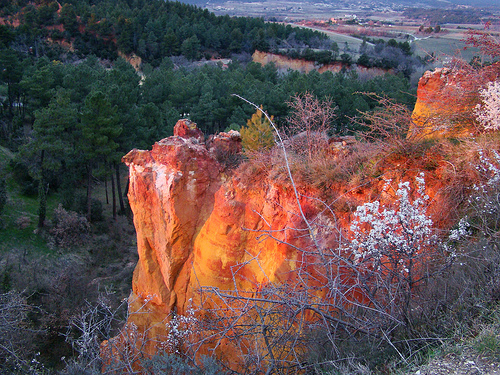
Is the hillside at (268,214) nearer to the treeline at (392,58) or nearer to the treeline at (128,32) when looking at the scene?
the treeline at (392,58)

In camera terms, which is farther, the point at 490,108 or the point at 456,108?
the point at 456,108

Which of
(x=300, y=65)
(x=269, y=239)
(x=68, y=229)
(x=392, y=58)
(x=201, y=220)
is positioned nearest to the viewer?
(x=269, y=239)

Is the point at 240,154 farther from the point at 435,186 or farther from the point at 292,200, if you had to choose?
the point at 435,186

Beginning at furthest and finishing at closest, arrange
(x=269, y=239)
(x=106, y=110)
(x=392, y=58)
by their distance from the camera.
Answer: (x=392, y=58) → (x=106, y=110) → (x=269, y=239)

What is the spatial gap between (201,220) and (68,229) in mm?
13389

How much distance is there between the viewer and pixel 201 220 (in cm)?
812

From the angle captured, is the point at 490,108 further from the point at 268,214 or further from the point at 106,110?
the point at 106,110

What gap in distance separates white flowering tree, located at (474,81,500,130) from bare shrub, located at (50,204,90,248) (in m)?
17.9

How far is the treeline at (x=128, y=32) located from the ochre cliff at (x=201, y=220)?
138 feet

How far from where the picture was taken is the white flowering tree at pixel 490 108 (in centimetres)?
648

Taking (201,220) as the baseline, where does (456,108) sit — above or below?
above

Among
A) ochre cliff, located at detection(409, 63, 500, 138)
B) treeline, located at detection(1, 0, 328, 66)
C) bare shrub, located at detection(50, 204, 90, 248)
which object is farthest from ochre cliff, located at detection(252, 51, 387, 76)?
ochre cliff, located at detection(409, 63, 500, 138)

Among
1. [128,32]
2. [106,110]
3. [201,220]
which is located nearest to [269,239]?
[201,220]

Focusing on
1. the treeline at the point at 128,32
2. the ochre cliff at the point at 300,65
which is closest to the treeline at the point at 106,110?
the treeline at the point at 128,32
